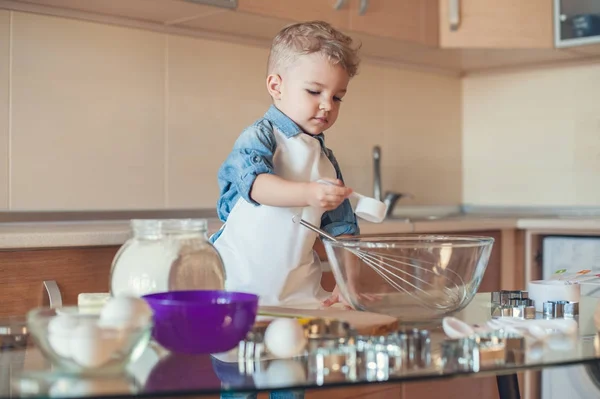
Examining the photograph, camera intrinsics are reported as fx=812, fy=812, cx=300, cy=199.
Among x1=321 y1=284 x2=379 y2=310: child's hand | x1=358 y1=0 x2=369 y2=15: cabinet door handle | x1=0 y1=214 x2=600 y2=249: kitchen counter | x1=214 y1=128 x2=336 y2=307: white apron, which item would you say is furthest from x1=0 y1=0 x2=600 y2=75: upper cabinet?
x1=321 y1=284 x2=379 y2=310: child's hand

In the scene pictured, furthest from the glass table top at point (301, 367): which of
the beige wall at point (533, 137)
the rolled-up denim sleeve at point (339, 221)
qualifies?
the beige wall at point (533, 137)

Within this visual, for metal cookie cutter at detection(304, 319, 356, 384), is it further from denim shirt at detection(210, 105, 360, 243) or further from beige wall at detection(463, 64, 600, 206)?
beige wall at detection(463, 64, 600, 206)

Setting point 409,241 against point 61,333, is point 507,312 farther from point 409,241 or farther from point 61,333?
point 61,333

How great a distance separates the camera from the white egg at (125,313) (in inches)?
25.5

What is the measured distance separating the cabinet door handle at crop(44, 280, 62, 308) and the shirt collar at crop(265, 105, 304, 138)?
0.62 m

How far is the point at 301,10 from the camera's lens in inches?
89.6

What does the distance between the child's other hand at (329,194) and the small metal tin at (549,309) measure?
10.6 inches

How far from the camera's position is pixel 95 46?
2160mm

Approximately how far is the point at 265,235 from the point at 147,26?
1247mm

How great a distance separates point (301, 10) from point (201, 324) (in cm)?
167

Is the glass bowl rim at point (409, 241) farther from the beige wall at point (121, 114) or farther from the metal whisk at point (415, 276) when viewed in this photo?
the beige wall at point (121, 114)

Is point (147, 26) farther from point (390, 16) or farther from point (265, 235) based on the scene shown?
point (265, 235)

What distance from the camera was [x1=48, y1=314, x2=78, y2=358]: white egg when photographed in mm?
637

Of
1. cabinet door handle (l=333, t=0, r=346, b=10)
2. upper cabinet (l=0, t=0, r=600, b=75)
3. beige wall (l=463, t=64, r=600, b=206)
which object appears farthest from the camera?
beige wall (l=463, t=64, r=600, b=206)
